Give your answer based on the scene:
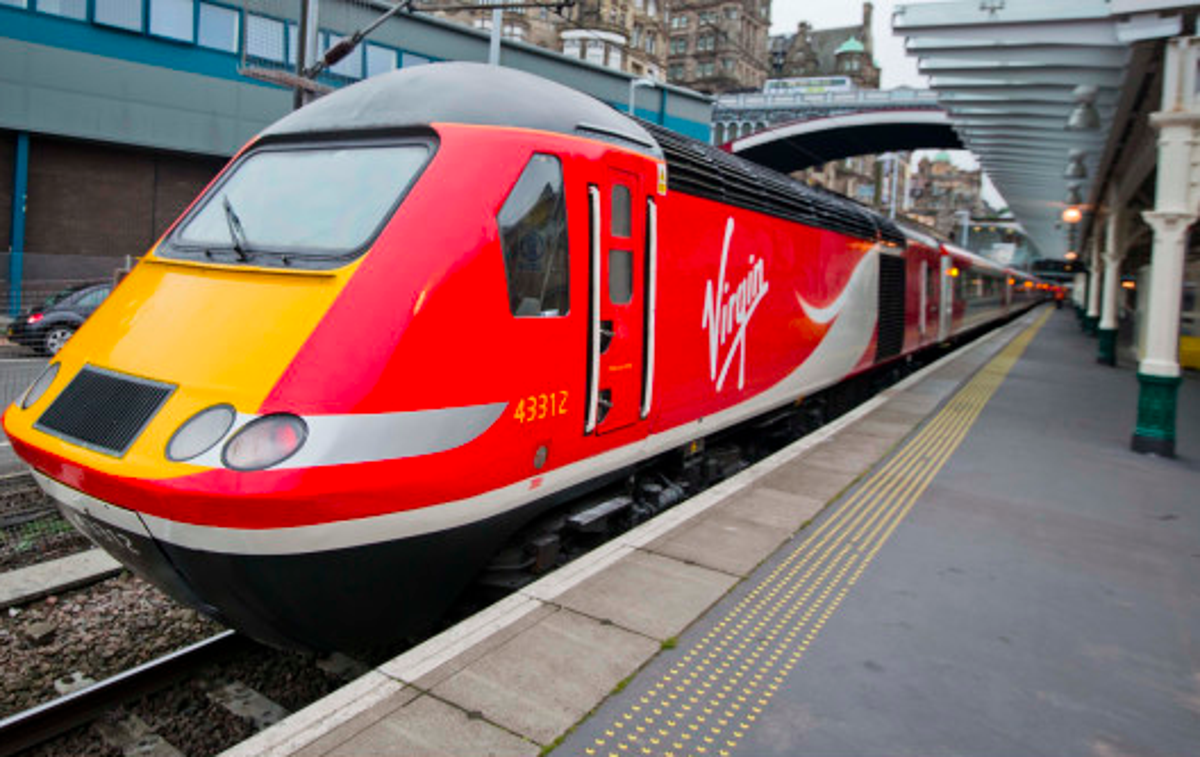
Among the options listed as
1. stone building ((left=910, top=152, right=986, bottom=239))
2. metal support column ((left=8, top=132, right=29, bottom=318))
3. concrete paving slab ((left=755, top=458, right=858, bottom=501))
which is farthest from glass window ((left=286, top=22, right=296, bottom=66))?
stone building ((left=910, top=152, right=986, bottom=239))

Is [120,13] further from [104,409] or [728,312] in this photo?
[104,409]

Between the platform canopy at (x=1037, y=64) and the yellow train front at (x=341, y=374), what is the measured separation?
7.77 meters

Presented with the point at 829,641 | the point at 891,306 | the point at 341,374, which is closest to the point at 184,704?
the point at 341,374

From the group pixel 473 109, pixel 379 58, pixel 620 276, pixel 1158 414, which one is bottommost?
pixel 1158 414

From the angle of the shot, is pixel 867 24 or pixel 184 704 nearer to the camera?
pixel 184 704

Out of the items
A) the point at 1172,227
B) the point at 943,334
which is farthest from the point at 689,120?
the point at 1172,227

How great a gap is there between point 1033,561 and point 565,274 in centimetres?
400

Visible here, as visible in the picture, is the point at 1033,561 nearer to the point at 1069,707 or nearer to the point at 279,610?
the point at 1069,707

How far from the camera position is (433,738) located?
10.1ft

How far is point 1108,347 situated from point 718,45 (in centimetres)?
8492

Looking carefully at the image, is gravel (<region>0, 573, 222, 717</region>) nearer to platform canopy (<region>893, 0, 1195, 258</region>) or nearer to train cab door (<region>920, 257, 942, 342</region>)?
platform canopy (<region>893, 0, 1195, 258</region>)

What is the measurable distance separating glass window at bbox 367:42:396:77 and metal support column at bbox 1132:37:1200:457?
24942 mm

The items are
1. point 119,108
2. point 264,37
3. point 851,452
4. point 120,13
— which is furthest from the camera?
point 264,37

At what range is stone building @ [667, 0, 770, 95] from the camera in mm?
96250
